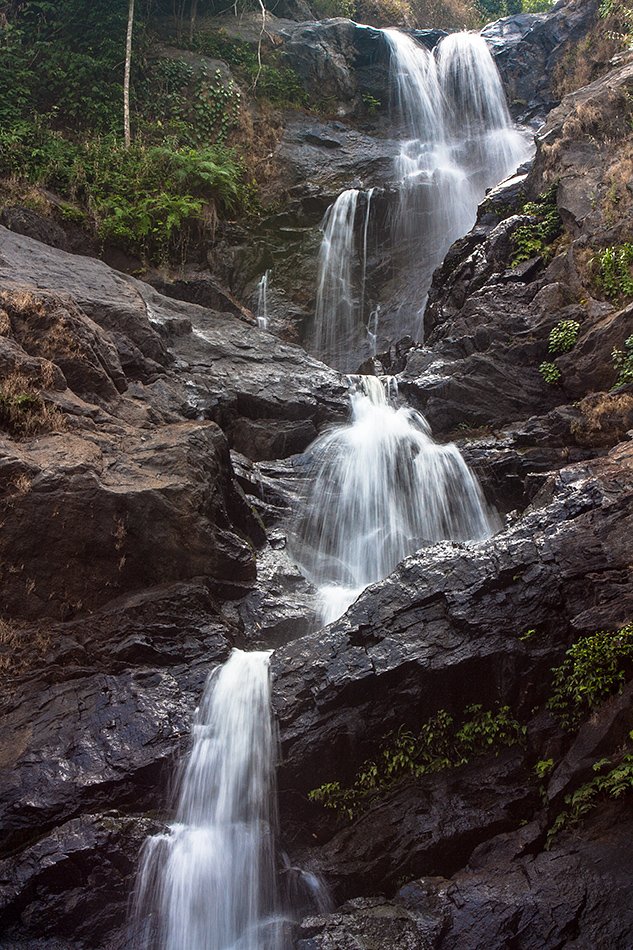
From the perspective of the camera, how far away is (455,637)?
686cm

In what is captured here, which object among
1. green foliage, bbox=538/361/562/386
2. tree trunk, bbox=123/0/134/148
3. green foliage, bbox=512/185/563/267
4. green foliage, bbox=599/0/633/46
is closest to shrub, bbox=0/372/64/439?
green foliage, bbox=538/361/562/386

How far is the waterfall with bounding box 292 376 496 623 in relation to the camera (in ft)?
32.6

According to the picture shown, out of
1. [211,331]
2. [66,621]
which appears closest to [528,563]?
[66,621]

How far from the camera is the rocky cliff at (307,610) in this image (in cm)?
581

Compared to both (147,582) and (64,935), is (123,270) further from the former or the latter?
(64,935)

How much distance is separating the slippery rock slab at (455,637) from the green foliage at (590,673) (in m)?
0.12

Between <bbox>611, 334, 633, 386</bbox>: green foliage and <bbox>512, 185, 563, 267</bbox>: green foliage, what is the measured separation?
11.0 feet

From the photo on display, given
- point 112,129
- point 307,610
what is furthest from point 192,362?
point 112,129

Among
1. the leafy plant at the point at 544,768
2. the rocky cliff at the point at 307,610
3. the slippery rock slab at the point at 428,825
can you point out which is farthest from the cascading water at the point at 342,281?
the leafy plant at the point at 544,768

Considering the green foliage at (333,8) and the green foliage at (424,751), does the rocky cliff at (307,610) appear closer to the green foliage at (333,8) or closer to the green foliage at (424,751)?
the green foliage at (424,751)

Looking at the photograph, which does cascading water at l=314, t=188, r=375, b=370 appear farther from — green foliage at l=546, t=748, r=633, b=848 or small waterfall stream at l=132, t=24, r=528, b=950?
green foliage at l=546, t=748, r=633, b=848

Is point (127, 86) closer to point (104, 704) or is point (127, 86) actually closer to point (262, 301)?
point (262, 301)

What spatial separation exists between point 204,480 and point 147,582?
1451mm

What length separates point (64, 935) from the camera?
5.72 m
